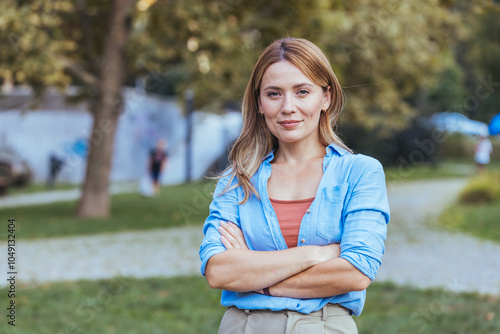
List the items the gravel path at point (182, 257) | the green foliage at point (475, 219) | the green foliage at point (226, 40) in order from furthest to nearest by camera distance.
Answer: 1. the green foliage at point (475, 219)
2. the green foliage at point (226, 40)
3. the gravel path at point (182, 257)

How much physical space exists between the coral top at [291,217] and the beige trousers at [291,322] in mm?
243

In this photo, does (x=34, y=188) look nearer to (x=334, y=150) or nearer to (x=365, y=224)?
(x=334, y=150)

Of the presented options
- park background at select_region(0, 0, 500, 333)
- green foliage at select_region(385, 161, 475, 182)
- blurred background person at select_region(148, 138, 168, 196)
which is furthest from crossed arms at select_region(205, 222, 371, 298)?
green foliage at select_region(385, 161, 475, 182)

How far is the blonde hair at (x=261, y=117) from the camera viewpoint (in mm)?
2316

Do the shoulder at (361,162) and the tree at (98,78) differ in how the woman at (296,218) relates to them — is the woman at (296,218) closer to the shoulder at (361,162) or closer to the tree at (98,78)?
the shoulder at (361,162)

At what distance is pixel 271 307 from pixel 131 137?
2469 cm

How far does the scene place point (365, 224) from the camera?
2211 mm

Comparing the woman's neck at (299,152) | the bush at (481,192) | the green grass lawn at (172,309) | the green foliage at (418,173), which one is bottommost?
the green foliage at (418,173)

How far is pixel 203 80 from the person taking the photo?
44.1ft

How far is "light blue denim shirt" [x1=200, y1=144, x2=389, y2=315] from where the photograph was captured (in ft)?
7.26

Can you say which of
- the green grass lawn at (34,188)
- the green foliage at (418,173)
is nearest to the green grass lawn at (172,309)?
the green grass lawn at (34,188)

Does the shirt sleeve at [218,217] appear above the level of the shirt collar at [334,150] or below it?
below

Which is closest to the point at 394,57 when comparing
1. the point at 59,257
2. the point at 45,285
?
the point at 59,257

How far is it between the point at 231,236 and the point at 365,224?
0.47m
